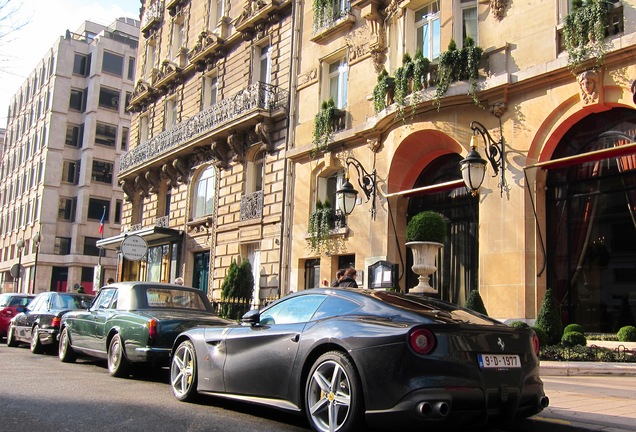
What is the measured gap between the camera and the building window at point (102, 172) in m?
57.0

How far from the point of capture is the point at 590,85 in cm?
1299

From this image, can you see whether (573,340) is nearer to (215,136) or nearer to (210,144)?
(215,136)

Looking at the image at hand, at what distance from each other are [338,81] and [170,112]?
1395cm

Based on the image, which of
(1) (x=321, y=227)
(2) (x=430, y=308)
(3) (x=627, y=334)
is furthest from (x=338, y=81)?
(2) (x=430, y=308)

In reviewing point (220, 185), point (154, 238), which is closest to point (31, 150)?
point (154, 238)

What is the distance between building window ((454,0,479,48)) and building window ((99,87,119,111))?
49.1 metres

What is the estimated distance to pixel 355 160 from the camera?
61.0 feet

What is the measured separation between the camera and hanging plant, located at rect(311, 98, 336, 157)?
771 inches

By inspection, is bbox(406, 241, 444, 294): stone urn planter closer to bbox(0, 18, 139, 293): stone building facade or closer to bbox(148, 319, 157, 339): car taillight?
bbox(148, 319, 157, 339): car taillight

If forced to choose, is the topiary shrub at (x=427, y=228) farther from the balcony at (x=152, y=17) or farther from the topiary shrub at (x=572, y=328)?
the balcony at (x=152, y=17)

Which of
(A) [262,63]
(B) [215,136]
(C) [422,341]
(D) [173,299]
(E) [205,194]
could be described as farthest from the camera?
(E) [205,194]

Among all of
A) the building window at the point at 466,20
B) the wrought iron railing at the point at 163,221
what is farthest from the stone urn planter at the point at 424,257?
the wrought iron railing at the point at 163,221

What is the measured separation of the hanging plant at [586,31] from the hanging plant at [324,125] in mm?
7998

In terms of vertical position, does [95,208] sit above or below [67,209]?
above
